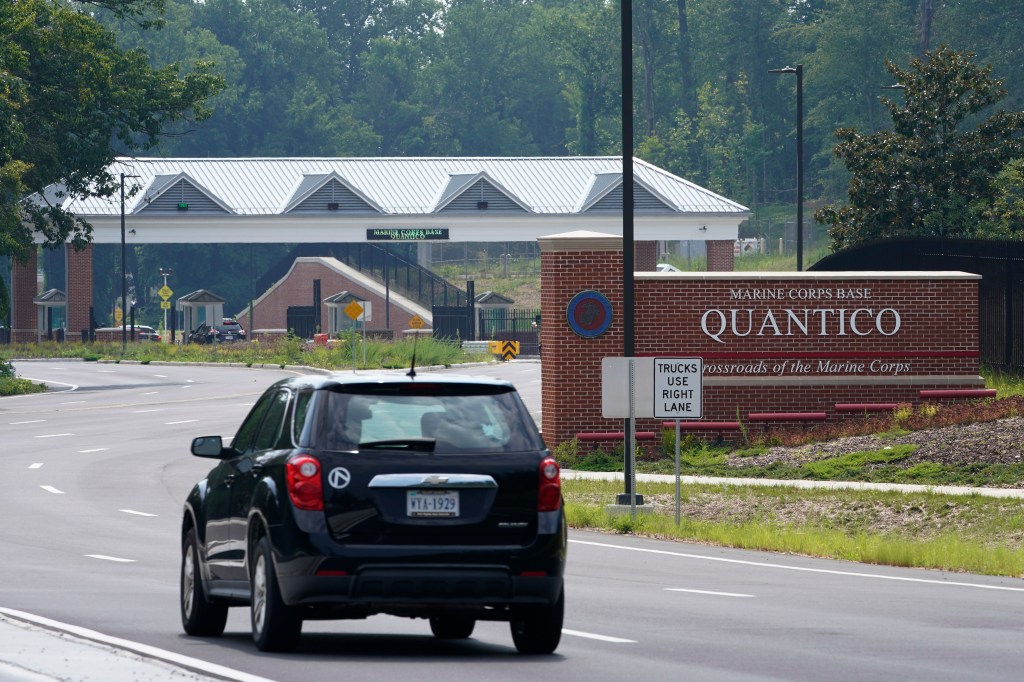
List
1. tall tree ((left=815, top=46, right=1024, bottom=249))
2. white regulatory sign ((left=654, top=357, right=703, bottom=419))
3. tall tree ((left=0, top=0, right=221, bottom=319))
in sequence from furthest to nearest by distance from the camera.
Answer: tall tree ((left=0, top=0, right=221, bottom=319)) → tall tree ((left=815, top=46, right=1024, bottom=249)) → white regulatory sign ((left=654, top=357, right=703, bottom=419))

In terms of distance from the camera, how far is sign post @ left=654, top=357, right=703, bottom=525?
72.4ft

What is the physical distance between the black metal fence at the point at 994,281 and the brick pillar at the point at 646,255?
52.6 meters

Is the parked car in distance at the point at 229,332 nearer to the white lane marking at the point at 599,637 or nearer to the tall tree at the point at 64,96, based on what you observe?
the tall tree at the point at 64,96

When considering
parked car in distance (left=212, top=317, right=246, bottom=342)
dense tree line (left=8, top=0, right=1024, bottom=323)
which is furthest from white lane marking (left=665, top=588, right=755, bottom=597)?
dense tree line (left=8, top=0, right=1024, bottom=323)

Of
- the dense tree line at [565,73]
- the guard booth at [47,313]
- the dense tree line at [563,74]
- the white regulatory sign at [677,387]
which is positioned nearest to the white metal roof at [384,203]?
the guard booth at [47,313]

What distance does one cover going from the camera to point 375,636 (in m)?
12.8

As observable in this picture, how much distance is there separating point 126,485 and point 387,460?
1887cm

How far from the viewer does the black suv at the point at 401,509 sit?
1081 centimetres

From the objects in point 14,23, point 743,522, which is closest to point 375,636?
point 743,522

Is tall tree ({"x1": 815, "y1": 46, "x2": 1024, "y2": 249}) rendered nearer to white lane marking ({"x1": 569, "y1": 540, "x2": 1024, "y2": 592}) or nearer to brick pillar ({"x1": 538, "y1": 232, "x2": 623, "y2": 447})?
brick pillar ({"x1": 538, "y1": 232, "x2": 623, "y2": 447})

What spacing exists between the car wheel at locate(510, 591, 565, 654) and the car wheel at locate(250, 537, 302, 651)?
4.59 ft

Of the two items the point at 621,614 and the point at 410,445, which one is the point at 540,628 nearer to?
the point at 410,445

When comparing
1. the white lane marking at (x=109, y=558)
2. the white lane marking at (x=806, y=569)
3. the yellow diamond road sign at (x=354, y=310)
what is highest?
the yellow diamond road sign at (x=354, y=310)

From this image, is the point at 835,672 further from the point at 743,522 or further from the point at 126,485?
the point at 126,485
